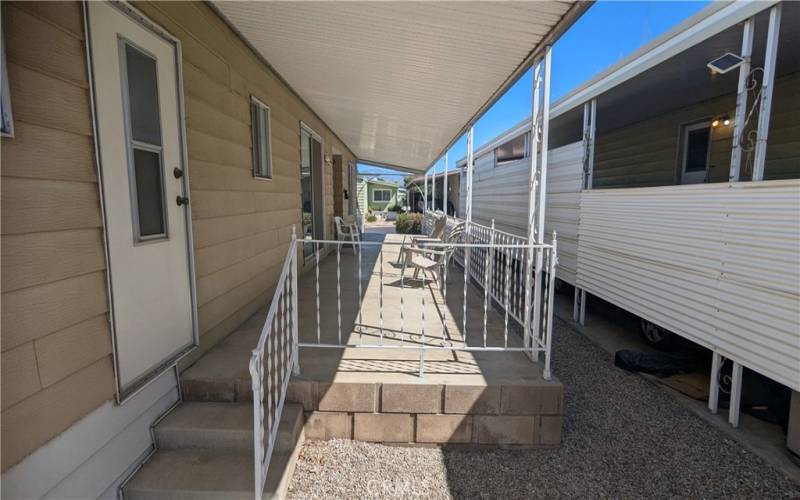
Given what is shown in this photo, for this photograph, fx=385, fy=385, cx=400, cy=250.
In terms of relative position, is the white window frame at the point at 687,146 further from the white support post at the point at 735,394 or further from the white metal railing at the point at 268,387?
the white metal railing at the point at 268,387

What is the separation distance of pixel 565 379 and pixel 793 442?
4.63 ft

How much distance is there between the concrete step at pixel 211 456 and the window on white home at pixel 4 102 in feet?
4.99

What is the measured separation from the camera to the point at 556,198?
229 inches

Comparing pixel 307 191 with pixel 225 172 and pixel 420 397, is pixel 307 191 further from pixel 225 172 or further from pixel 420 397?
pixel 420 397

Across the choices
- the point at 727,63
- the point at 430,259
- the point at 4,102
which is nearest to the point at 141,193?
the point at 4,102

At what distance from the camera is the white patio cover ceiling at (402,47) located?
7.52 feet

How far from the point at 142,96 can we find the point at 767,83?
387 cm

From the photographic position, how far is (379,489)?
2066 millimetres

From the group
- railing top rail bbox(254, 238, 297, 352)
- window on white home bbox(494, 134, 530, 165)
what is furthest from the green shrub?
railing top rail bbox(254, 238, 297, 352)

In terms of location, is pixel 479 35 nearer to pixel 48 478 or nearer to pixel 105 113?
pixel 105 113

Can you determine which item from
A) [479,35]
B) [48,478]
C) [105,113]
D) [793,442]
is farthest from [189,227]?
[793,442]

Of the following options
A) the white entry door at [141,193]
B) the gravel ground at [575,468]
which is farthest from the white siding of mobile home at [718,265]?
the white entry door at [141,193]

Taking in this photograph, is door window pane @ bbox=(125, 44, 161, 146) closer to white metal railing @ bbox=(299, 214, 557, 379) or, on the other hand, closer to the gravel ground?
white metal railing @ bbox=(299, 214, 557, 379)

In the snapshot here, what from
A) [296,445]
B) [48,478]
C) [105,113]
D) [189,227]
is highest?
[105,113]
